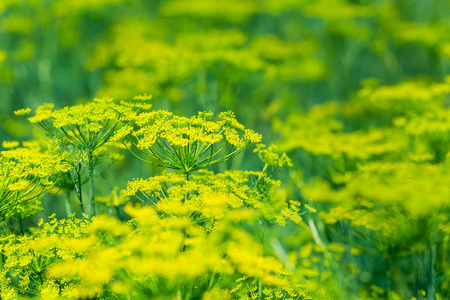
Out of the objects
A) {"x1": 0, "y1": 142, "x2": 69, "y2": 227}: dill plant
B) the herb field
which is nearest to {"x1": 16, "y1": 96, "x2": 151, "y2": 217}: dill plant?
the herb field

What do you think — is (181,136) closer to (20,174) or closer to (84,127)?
(84,127)

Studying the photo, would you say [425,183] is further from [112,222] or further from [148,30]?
[148,30]

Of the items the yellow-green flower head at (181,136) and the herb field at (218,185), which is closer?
the herb field at (218,185)

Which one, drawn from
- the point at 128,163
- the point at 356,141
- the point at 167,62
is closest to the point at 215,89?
the point at 167,62

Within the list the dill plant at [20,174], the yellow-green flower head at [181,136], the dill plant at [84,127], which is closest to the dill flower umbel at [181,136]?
the yellow-green flower head at [181,136]

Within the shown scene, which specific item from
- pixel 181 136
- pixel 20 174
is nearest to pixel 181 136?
pixel 181 136

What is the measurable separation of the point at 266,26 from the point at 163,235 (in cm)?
1120

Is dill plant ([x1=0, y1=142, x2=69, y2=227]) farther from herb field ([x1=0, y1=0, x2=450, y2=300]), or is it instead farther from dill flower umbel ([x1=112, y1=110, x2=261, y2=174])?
dill flower umbel ([x1=112, y1=110, x2=261, y2=174])

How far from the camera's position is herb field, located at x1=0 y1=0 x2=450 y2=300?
2.29 meters

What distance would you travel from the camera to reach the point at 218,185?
8.22 feet

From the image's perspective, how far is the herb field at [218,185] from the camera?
7.53ft

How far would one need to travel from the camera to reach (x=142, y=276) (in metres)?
2.12

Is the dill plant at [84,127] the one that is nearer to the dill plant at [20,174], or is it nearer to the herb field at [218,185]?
the herb field at [218,185]

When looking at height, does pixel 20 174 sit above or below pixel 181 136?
below
